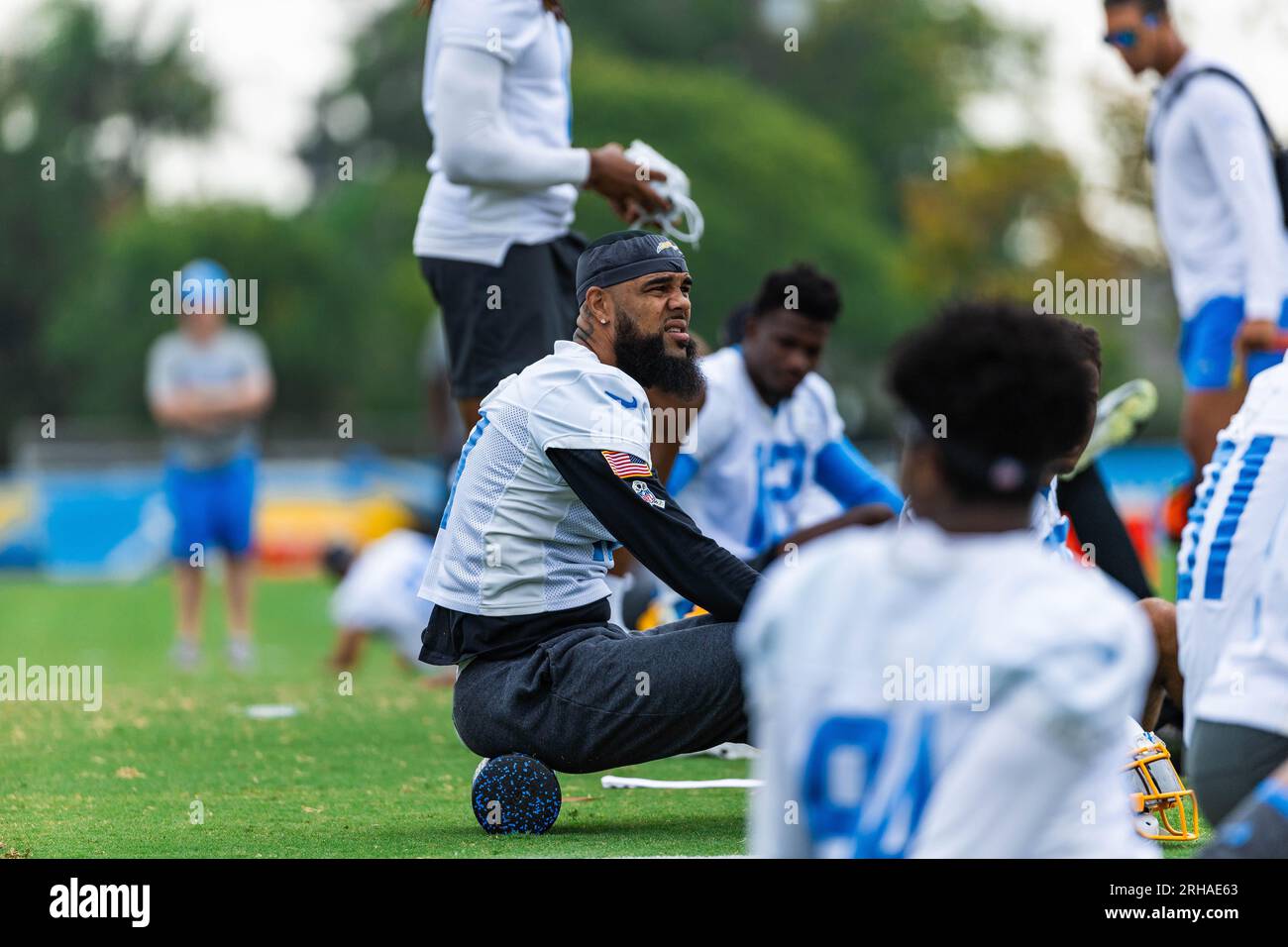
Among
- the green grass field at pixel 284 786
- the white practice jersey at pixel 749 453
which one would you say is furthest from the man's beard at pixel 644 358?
the white practice jersey at pixel 749 453

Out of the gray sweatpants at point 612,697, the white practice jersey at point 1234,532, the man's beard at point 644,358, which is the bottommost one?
the gray sweatpants at point 612,697

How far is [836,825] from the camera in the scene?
276 cm

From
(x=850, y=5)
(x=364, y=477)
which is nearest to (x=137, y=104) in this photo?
(x=850, y=5)

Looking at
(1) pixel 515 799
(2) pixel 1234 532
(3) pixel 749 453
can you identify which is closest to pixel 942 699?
(2) pixel 1234 532

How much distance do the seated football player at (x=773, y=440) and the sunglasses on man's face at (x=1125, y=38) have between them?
1.59 metres

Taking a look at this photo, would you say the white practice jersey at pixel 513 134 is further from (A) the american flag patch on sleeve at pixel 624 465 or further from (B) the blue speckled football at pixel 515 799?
(B) the blue speckled football at pixel 515 799

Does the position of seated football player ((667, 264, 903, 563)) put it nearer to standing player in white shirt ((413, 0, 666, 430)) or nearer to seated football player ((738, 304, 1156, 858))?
standing player in white shirt ((413, 0, 666, 430))

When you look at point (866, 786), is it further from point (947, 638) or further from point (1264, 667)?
point (1264, 667)

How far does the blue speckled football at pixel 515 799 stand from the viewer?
15.6 ft

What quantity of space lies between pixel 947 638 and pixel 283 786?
10.9ft

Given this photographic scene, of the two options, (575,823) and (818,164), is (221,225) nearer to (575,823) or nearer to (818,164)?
(818,164)

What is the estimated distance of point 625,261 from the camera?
5168mm

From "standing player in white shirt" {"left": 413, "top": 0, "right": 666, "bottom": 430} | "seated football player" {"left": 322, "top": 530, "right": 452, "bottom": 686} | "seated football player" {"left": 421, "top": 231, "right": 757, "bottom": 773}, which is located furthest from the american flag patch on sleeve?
"seated football player" {"left": 322, "top": 530, "right": 452, "bottom": 686}

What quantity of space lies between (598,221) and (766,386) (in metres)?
35.1
